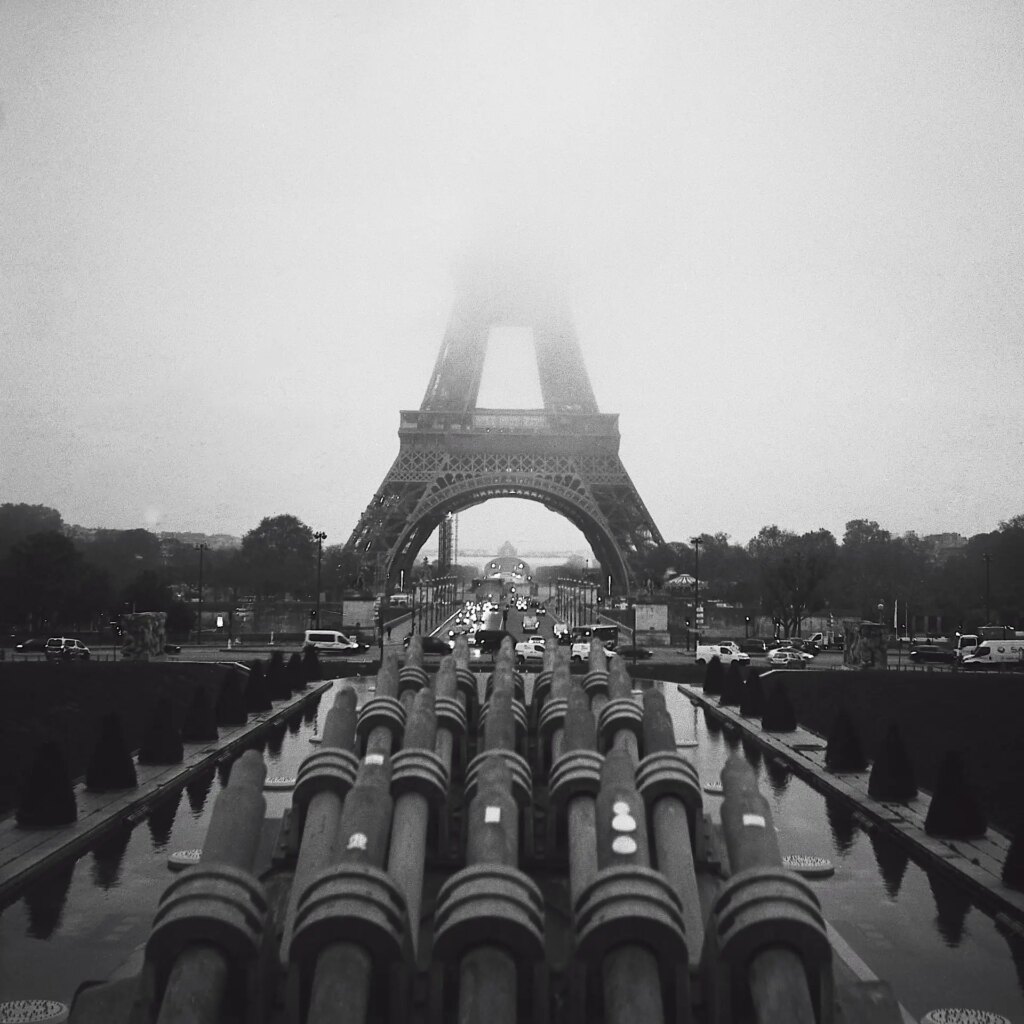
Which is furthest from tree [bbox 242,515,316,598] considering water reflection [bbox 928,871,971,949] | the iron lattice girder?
water reflection [bbox 928,871,971,949]

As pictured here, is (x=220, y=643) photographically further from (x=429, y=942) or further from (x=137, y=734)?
(x=429, y=942)

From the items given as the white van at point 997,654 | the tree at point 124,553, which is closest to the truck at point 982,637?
the white van at point 997,654

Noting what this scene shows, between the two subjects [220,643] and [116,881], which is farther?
[220,643]

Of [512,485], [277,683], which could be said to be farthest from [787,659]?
[512,485]

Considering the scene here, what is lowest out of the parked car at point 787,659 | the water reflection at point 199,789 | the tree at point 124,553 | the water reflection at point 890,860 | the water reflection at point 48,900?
the water reflection at point 48,900

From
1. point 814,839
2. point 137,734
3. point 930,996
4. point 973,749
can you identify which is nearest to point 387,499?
point 137,734

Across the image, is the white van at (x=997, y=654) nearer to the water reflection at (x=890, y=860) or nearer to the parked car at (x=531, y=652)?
the parked car at (x=531, y=652)
